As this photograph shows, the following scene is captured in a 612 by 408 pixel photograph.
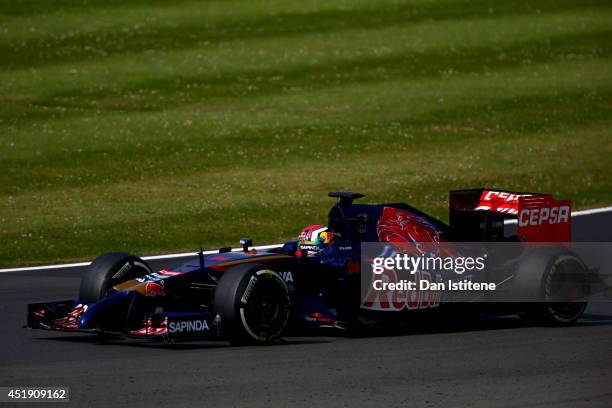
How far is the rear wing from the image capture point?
46.0 feet

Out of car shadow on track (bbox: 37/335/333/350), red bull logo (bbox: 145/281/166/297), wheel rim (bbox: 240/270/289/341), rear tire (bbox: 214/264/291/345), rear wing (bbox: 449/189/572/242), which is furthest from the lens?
rear wing (bbox: 449/189/572/242)

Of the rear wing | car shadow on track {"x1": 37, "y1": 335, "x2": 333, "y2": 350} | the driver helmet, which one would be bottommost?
car shadow on track {"x1": 37, "y1": 335, "x2": 333, "y2": 350}

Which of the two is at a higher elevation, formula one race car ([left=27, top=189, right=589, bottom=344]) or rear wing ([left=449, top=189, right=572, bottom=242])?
rear wing ([left=449, top=189, right=572, bottom=242])

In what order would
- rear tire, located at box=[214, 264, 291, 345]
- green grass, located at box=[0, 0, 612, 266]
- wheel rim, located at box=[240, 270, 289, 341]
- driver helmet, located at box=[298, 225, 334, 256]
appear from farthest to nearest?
green grass, located at box=[0, 0, 612, 266] < driver helmet, located at box=[298, 225, 334, 256] < wheel rim, located at box=[240, 270, 289, 341] < rear tire, located at box=[214, 264, 291, 345]

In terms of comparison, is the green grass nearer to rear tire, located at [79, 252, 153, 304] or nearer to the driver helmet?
rear tire, located at [79, 252, 153, 304]

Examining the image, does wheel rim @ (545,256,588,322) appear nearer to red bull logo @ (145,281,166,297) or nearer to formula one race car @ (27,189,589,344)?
formula one race car @ (27,189,589,344)

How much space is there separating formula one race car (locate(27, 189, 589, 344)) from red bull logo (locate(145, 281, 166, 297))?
1cm

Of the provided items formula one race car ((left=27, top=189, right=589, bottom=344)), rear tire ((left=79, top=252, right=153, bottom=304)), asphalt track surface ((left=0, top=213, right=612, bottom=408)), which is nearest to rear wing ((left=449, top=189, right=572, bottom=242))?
formula one race car ((left=27, top=189, right=589, bottom=344))

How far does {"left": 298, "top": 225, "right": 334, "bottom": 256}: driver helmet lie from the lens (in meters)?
13.5

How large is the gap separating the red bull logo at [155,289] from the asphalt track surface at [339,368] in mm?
541

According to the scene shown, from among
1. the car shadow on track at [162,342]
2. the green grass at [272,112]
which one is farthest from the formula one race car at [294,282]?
the green grass at [272,112]

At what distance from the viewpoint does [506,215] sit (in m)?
14.2

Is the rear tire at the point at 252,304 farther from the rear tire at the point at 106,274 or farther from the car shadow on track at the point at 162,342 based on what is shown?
the rear tire at the point at 106,274

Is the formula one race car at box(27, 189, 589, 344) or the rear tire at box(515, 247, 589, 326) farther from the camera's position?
the rear tire at box(515, 247, 589, 326)
